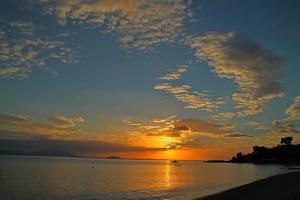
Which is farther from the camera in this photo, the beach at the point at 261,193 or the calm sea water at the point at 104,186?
the calm sea water at the point at 104,186

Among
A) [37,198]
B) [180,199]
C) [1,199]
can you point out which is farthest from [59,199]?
[180,199]

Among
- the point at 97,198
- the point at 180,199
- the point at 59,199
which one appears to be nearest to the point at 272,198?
the point at 180,199

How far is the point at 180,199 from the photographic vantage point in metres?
39.1

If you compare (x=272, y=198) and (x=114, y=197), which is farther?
(x=114, y=197)

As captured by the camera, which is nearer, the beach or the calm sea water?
the beach

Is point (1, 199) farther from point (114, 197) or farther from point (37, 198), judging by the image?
point (114, 197)

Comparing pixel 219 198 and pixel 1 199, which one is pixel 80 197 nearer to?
pixel 1 199

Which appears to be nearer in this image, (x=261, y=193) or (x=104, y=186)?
(x=261, y=193)

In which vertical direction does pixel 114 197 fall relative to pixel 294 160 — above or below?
below

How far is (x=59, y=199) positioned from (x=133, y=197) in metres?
8.93

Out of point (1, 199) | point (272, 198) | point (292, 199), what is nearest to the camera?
point (292, 199)

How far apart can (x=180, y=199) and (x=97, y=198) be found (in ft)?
32.7

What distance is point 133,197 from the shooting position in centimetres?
4200

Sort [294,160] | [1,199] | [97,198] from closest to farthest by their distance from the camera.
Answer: [1,199]
[97,198]
[294,160]
